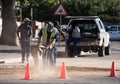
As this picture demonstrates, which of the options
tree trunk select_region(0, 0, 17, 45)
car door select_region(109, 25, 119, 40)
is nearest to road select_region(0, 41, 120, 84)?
tree trunk select_region(0, 0, 17, 45)

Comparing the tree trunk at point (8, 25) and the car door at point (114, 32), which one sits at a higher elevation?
the tree trunk at point (8, 25)

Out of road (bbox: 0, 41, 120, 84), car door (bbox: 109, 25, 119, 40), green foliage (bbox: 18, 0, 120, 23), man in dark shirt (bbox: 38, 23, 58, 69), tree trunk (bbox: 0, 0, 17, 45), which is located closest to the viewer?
road (bbox: 0, 41, 120, 84)

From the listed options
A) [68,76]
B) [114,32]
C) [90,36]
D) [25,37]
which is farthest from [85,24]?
[114,32]

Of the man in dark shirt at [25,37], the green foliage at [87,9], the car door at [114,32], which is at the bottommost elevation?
the car door at [114,32]

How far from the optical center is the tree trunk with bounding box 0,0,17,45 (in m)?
34.5

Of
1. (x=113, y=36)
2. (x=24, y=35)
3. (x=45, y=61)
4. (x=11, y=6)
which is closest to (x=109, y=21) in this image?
(x=113, y=36)

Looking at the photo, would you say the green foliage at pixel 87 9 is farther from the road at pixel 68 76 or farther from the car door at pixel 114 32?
the road at pixel 68 76

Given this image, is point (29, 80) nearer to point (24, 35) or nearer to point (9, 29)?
point (24, 35)

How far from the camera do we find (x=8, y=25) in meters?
34.6

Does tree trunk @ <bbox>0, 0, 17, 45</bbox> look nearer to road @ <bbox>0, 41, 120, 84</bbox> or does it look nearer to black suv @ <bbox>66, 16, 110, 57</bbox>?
black suv @ <bbox>66, 16, 110, 57</bbox>

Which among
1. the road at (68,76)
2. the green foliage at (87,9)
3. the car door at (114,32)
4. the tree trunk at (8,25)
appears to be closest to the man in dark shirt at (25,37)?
the road at (68,76)

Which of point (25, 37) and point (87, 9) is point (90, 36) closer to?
point (25, 37)

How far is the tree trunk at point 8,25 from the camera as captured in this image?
3453 centimetres

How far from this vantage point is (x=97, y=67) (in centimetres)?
1991
